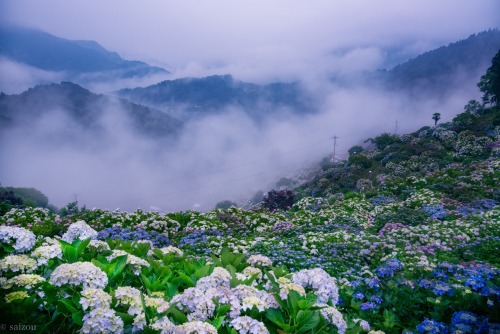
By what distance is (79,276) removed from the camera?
8.30 ft

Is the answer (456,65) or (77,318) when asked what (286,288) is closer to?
(77,318)

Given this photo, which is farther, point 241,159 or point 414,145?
point 241,159

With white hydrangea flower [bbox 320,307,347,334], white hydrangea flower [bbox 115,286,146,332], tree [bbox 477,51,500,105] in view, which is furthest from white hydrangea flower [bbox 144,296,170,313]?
tree [bbox 477,51,500,105]

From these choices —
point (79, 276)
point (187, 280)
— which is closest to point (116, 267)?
point (79, 276)

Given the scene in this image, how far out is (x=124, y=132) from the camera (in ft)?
528

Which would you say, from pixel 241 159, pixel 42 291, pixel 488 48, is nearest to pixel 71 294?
pixel 42 291

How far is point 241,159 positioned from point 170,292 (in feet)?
532

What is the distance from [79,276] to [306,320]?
1593 millimetres

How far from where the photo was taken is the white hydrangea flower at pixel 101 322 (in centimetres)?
221

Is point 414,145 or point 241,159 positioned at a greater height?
point 414,145

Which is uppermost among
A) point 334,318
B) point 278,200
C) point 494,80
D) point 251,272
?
point 494,80

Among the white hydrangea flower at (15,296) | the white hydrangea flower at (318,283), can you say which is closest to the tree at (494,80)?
the white hydrangea flower at (318,283)

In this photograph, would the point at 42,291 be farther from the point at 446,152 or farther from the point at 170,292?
the point at 446,152

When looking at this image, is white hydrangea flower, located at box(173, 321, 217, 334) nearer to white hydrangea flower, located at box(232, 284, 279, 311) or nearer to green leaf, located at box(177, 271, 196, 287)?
white hydrangea flower, located at box(232, 284, 279, 311)
